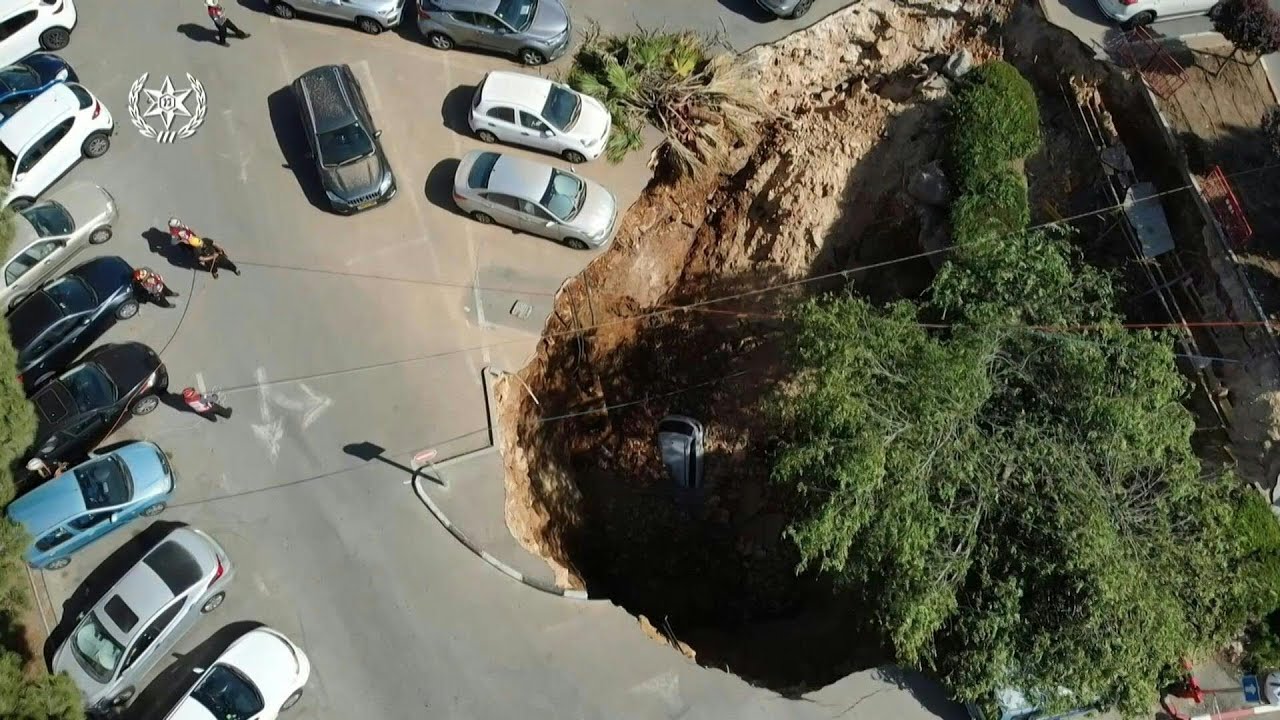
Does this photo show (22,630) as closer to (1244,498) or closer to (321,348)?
(321,348)

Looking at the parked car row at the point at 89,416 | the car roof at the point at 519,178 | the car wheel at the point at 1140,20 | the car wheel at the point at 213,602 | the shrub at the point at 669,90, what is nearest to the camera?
the parked car row at the point at 89,416

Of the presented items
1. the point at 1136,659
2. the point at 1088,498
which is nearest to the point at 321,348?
the point at 1088,498

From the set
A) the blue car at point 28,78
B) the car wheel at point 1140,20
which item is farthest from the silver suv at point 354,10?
the car wheel at point 1140,20

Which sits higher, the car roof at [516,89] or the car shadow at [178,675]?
the car roof at [516,89]

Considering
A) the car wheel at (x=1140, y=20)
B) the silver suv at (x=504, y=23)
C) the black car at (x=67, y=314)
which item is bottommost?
the black car at (x=67, y=314)

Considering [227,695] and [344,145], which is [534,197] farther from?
[227,695]

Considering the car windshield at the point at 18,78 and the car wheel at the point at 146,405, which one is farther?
the car windshield at the point at 18,78

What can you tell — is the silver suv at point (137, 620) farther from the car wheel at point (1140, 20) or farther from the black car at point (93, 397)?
the car wheel at point (1140, 20)
